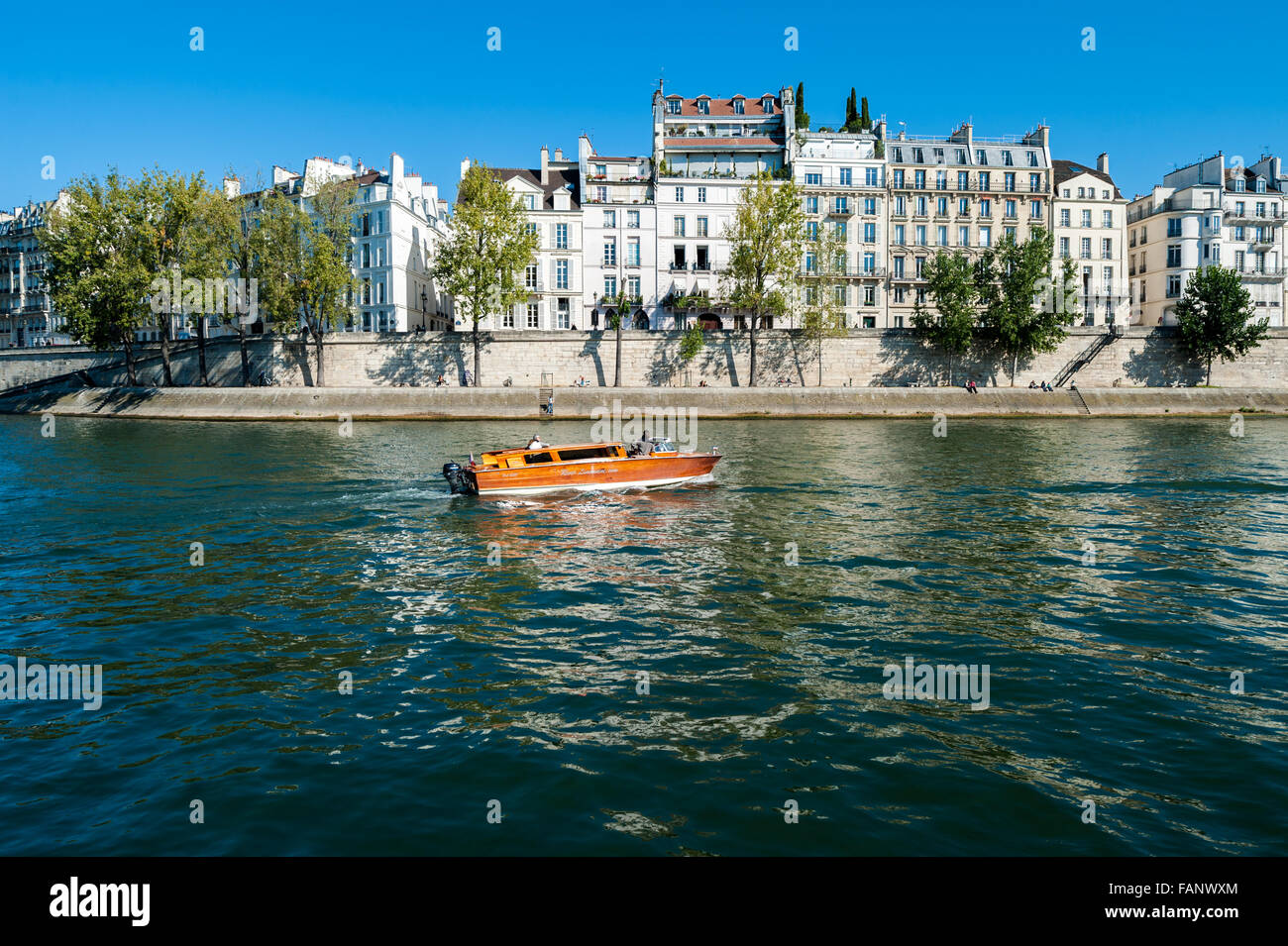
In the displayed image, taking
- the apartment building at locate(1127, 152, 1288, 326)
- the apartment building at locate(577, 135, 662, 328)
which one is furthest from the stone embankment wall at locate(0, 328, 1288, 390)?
the apartment building at locate(1127, 152, 1288, 326)

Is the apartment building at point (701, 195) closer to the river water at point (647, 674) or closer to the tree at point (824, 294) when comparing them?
the tree at point (824, 294)

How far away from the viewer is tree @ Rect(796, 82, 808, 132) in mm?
110000

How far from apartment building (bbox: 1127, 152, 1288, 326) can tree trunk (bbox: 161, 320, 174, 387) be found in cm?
10074

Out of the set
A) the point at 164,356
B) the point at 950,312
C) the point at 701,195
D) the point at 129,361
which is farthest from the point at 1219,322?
the point at 129,361

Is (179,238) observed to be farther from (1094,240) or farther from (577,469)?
(1094,240)

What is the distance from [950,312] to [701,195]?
91.4 feet

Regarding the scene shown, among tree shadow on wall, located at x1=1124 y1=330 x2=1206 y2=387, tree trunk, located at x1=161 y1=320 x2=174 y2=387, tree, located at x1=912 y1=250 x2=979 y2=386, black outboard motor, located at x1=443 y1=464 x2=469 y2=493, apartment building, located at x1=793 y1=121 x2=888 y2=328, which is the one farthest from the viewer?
apartment building, located at x1=793 y1=121 x2=888 y2=328

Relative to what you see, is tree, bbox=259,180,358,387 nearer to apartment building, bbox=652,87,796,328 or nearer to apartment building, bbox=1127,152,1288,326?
apartment building, bbox=652,87,796,328

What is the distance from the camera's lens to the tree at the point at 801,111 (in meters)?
110

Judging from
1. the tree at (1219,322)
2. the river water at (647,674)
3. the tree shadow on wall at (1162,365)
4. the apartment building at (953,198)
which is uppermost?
the apartment building at (953,198)

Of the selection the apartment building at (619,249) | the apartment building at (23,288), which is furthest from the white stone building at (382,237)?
the apartment building at (23,288)

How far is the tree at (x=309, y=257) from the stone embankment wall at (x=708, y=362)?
208 inches

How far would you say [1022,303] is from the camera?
81875 mm

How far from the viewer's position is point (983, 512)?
30203 mm
